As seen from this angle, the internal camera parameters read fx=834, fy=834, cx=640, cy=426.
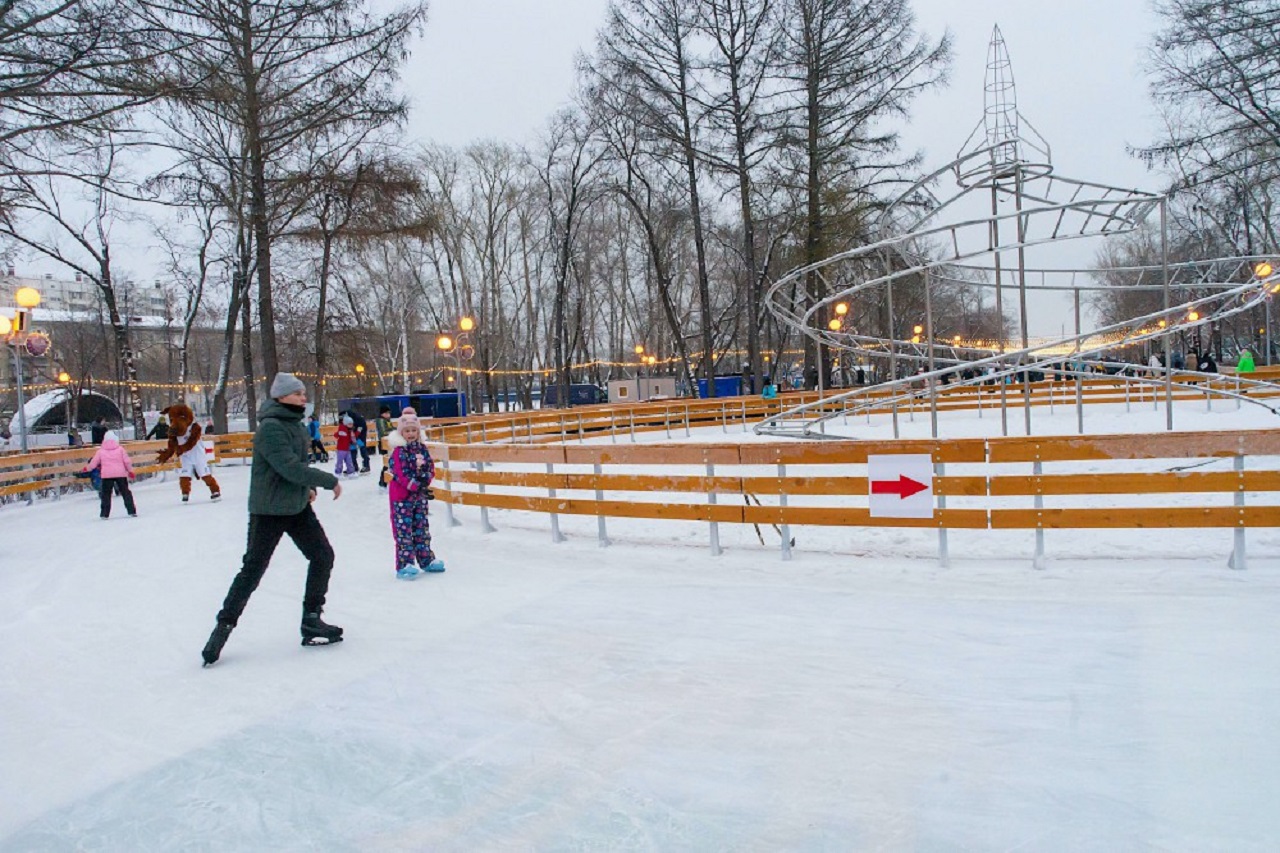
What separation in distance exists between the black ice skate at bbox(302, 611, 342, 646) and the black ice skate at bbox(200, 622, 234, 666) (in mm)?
448

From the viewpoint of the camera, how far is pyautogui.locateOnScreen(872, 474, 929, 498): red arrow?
687 centimetres

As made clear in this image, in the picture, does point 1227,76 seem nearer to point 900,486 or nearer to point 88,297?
point 900,486

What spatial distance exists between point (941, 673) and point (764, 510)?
126 inches

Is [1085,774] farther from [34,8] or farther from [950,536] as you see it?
[34,8]

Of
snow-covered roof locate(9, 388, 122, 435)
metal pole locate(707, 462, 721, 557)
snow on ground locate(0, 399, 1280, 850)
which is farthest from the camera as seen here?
snow-covered roof locate(9, 388, 122, 435)

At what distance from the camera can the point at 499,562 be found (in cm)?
813

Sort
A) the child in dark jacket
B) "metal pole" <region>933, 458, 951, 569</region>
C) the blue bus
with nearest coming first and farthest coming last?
"metal pole" <region>933, 458, 951, 569</region> → the child in dark jacket → the blue bus

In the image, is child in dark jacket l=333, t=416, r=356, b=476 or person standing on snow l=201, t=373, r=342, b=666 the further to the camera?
child in dark jacket l=333, t=416, r=356, b=476

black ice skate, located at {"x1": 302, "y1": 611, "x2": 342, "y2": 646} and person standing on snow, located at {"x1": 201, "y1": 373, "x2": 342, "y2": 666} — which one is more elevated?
person standing on snow, located at {"x1": 201, "y1": 373, "x2": 342, "y2": 666}

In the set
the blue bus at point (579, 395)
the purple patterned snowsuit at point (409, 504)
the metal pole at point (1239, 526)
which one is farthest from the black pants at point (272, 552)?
the blue bus at point (579, 395)

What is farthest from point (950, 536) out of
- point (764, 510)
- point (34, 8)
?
point (34, 8)

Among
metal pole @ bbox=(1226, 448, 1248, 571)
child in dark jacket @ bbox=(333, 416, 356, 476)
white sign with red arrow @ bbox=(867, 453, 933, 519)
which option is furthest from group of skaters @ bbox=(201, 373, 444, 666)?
child in dark jacket @ bbox=(333, 416, 356, 476)

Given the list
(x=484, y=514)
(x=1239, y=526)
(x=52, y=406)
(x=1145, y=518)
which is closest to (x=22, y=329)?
(x=484, y=514)

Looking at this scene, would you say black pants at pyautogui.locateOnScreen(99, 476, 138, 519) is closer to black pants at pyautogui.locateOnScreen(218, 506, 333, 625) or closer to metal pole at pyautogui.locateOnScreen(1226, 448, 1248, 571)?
black pants at pyautogui.locateOnScreen(218, 506, 333, 625)
